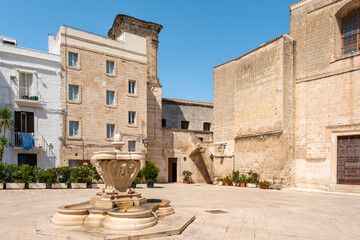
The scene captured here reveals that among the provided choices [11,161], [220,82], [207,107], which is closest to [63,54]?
[11,161]

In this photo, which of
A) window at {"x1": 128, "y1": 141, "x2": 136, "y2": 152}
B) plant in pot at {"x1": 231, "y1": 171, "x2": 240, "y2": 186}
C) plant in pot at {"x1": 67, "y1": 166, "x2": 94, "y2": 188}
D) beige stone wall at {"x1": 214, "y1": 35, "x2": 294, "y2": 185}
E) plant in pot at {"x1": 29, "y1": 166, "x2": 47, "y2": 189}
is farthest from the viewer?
window at {"x1": 128, "y1": 141, "x2": 136, "y2": 152}

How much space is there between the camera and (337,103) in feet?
54.9

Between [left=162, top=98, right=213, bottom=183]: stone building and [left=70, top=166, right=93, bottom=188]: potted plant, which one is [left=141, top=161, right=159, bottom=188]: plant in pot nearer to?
[left=70, top=166, right=93, bottom=188]: potted plant

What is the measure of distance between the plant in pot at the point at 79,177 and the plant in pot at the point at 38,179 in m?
1.36

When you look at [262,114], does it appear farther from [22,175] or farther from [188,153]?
[22,175]

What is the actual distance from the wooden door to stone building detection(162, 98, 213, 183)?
417 inches

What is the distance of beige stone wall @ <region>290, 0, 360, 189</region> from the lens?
53.5ft

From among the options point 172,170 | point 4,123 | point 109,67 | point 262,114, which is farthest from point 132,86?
point 262,114

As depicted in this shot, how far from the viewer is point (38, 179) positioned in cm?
1705

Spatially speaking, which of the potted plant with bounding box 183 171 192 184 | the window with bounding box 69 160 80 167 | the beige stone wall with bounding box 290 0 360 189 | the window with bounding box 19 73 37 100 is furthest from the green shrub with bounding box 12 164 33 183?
the beige stone wall with bounding box 290 0 360 189

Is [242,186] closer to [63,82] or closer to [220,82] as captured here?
[220,82]

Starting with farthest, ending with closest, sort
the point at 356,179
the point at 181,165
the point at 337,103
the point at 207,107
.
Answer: the point at 207,107
the point at 181,165
the point at 337,103
the point at 356,179

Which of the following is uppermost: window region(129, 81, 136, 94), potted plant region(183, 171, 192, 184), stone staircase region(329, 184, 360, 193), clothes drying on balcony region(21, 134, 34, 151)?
window region(129, 81, 136, 94)

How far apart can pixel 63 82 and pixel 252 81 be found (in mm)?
13382
